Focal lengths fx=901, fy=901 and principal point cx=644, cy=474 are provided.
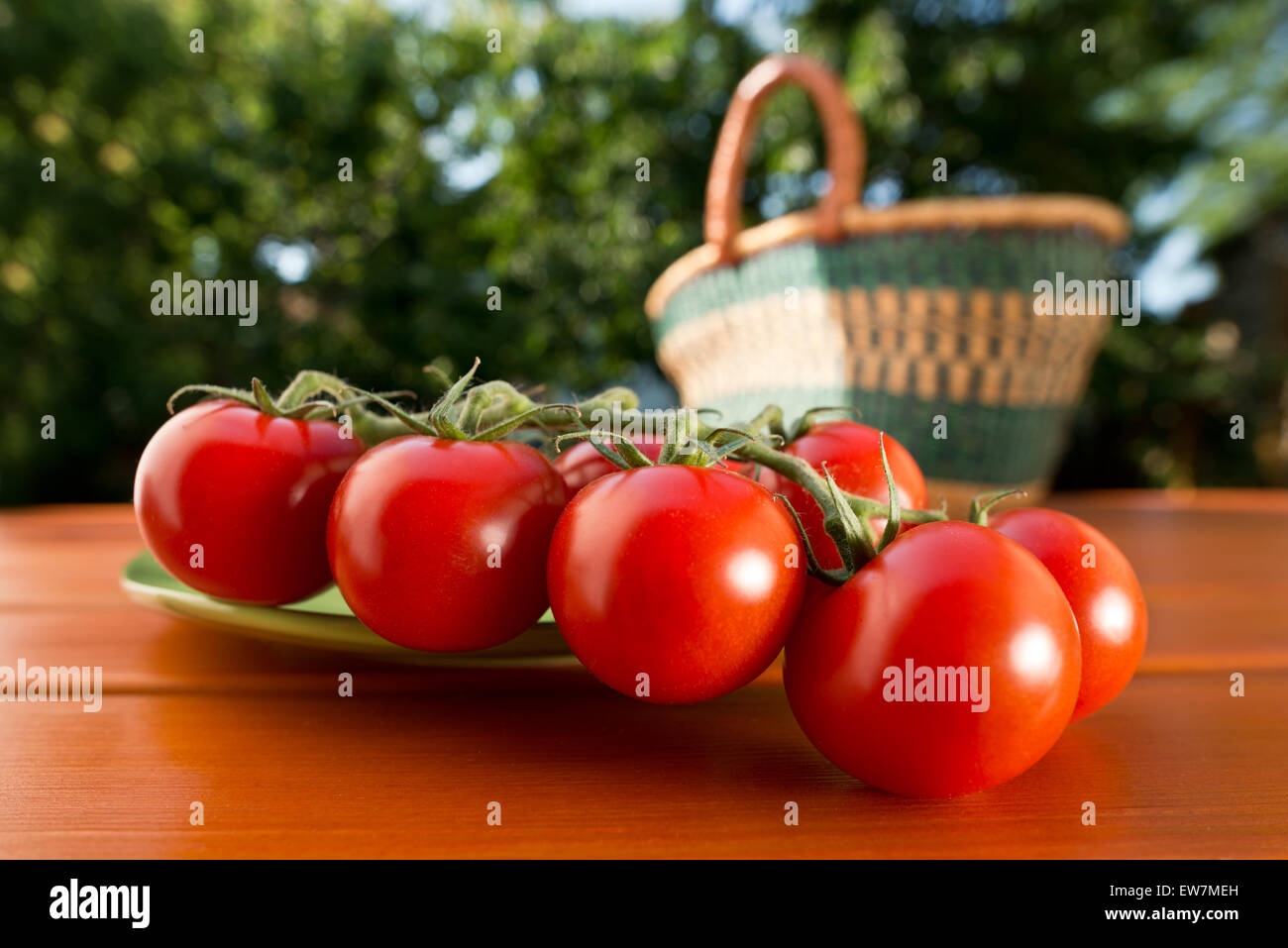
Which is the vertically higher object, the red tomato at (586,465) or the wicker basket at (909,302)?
the wicker basket at (909,302)

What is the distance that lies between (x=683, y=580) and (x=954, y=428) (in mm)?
887

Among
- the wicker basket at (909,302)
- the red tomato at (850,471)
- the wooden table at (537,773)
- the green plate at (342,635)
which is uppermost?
the wicker basket at (909,302)

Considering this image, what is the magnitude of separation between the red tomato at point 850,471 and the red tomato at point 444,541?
13cm

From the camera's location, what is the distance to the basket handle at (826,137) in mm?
1093

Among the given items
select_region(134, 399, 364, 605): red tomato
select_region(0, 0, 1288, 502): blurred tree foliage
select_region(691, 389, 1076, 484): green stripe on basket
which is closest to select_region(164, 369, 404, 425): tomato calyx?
select_region(134, 399, 364, 605): red tomato

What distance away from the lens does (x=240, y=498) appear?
47cm

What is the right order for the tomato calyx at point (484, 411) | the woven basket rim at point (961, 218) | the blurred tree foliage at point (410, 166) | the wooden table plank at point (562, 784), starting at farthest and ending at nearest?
1. the blurred tree foliage at point (410, 166)
2. the woven basket rim at point (961, 218)
3. the tomato calyx at point (484, 411)
4. the wooden table plank at point (562, 784)

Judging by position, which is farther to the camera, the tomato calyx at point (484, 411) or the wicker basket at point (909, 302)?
the wicker basket at point (909, 302)

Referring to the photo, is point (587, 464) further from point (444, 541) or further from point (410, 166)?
point (410, 166)

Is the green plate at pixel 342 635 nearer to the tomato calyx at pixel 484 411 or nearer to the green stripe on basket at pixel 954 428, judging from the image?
the tomato calyx at pixel 484 411

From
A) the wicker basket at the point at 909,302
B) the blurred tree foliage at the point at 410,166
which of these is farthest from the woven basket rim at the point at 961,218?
the blurred tree foliage at the point at 410,166

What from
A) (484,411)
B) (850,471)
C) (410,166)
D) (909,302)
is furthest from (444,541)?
(410,166)

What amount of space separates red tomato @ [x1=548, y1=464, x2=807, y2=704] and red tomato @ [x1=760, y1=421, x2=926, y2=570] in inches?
3.0
